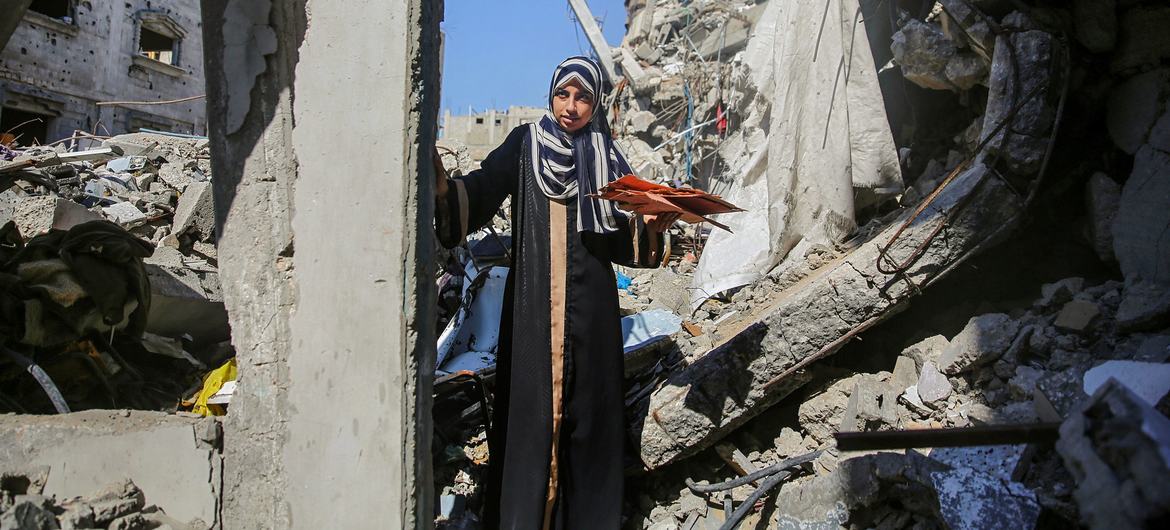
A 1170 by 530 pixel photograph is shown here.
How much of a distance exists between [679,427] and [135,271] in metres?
2.61

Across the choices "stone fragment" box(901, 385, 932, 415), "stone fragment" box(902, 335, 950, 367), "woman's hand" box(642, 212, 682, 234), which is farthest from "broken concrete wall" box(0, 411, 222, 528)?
"stone fragment" box(902, 335, 950, 367)

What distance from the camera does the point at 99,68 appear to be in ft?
46.2

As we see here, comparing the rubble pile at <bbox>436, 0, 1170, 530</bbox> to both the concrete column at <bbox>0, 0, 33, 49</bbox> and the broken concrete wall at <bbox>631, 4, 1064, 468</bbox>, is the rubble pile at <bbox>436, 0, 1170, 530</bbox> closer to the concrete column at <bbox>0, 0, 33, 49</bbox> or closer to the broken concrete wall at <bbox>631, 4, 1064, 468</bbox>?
the broken concrete wall at <bbox>631, 4, 1064, 468</bbox>

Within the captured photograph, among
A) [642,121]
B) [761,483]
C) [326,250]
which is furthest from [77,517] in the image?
[642,121]

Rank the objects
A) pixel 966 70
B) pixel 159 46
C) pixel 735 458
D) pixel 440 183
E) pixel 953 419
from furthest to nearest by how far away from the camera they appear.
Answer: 1. pixel 159 46
2. pixel 966 70
3. pixel 735 458
4. pixel 953 419
5. pixel 440 183

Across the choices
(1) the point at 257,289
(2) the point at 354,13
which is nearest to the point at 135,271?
(1) the point at 257,289

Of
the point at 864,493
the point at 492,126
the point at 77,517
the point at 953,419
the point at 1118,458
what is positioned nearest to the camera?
the point at 1118,458

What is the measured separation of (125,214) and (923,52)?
587cm

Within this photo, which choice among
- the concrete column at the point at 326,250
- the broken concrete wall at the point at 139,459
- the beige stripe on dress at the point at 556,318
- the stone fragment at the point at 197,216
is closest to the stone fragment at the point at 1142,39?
the beige stripe on dress at the point at 556,318

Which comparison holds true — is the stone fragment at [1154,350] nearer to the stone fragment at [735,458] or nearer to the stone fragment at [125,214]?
the stone fragment at [735,458]

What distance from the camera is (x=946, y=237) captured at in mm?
2604

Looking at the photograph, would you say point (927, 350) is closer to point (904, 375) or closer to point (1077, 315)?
point (904, 375)

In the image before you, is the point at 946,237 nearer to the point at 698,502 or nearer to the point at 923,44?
the point at 923,44

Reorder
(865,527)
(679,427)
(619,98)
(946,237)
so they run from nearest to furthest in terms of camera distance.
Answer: (865,527) < (946,237) < (679,427) < (619,98)
